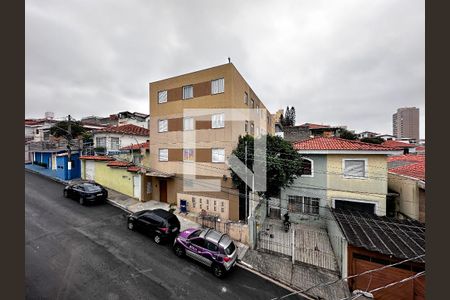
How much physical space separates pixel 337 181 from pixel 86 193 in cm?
1943

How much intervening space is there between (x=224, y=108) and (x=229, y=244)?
9481 millimetres

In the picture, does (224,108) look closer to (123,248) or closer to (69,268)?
(123,248)

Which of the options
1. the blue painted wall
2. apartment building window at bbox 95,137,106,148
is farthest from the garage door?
apartment building window at bbox 95,137,106,148

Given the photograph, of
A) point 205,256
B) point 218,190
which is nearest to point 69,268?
point 205,256

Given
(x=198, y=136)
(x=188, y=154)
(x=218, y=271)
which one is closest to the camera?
(x=218, y=271)

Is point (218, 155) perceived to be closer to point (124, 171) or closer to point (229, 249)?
point (229, 249)

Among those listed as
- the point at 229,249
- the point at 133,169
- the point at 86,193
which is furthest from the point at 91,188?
the point at 229,249

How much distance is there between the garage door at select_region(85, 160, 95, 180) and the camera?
796 inches

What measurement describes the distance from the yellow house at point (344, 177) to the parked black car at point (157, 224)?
9128 millimetres

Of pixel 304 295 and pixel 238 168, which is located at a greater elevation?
pixel 238 168

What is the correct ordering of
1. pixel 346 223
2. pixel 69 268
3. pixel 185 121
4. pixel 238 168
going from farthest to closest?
pixel 185 121 < pixel 238 168 < pixel 346 223 < pixel 69 268

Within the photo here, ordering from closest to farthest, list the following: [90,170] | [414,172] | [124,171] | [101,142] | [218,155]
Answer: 1. [414,172]
2. [218,155]
3. [124,171]
4. [90,170]
5. [101,142]

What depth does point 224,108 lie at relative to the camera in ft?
48.0

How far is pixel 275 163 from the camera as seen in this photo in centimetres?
1285
